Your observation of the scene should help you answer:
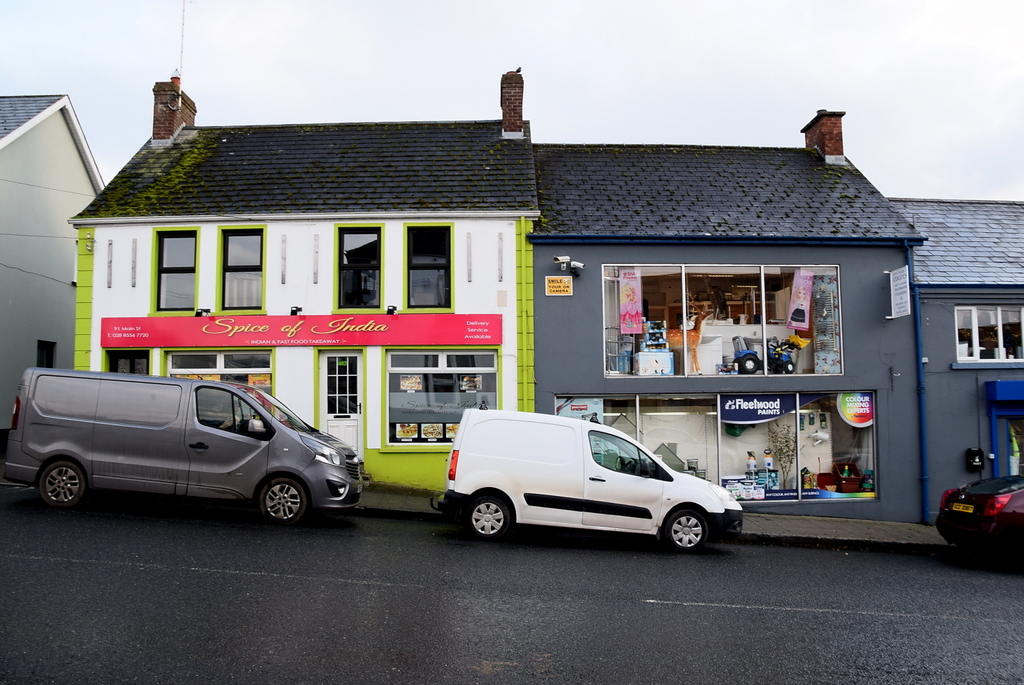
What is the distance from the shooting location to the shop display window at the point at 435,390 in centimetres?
1421

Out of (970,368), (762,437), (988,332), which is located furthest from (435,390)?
(988,332)

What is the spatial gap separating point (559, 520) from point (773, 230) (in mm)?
8045

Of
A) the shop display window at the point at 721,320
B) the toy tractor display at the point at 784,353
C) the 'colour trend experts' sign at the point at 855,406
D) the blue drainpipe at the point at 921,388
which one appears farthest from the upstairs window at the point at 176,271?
the blue drainpipe at the point at 921,388

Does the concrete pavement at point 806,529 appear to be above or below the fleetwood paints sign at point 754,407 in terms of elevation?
below

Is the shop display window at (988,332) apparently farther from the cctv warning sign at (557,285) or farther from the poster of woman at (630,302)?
the cctv warning sign at (557,285)

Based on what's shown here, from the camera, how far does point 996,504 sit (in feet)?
34.4

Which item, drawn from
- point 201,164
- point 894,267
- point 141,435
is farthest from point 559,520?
point 201,164

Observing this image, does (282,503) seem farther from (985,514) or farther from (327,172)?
(985,514)

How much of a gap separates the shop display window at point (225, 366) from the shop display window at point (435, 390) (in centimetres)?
240

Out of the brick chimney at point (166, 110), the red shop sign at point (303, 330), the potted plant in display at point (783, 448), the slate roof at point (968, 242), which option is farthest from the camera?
the brick chimney at point (166, 110)

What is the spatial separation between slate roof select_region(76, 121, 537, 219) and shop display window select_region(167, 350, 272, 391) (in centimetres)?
266

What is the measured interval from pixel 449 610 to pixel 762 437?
979cm

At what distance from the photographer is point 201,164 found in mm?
16078

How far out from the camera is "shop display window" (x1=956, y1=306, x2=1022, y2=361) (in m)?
15.1
